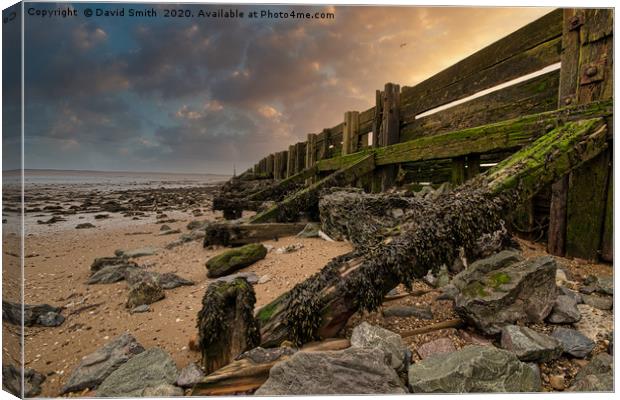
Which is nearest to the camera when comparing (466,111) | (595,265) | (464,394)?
(464,394)

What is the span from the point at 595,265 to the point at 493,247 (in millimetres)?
831

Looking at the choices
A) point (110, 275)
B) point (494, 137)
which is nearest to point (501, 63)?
point (494, 137)

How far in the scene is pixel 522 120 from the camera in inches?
121

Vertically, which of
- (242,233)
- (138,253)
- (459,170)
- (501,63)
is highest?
(501,63)

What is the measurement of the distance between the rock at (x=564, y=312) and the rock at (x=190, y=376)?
2175 mm

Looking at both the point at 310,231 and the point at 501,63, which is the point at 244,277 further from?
the point at 501,63

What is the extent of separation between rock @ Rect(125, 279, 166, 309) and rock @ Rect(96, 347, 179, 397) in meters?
1.22

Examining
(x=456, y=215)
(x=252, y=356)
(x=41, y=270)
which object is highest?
(x=456, y=215)

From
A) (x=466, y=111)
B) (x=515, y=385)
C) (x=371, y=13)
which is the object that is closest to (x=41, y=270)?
(x=371, y=13)

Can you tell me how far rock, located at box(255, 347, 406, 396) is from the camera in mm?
1477

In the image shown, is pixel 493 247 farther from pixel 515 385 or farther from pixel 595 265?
pixel 515 385

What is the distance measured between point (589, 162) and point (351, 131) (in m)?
5.62

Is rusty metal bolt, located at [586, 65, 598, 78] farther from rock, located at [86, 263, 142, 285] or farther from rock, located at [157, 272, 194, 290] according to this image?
rock, located at [86, 263, 142, 285]

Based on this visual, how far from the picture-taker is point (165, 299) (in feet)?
9.87
